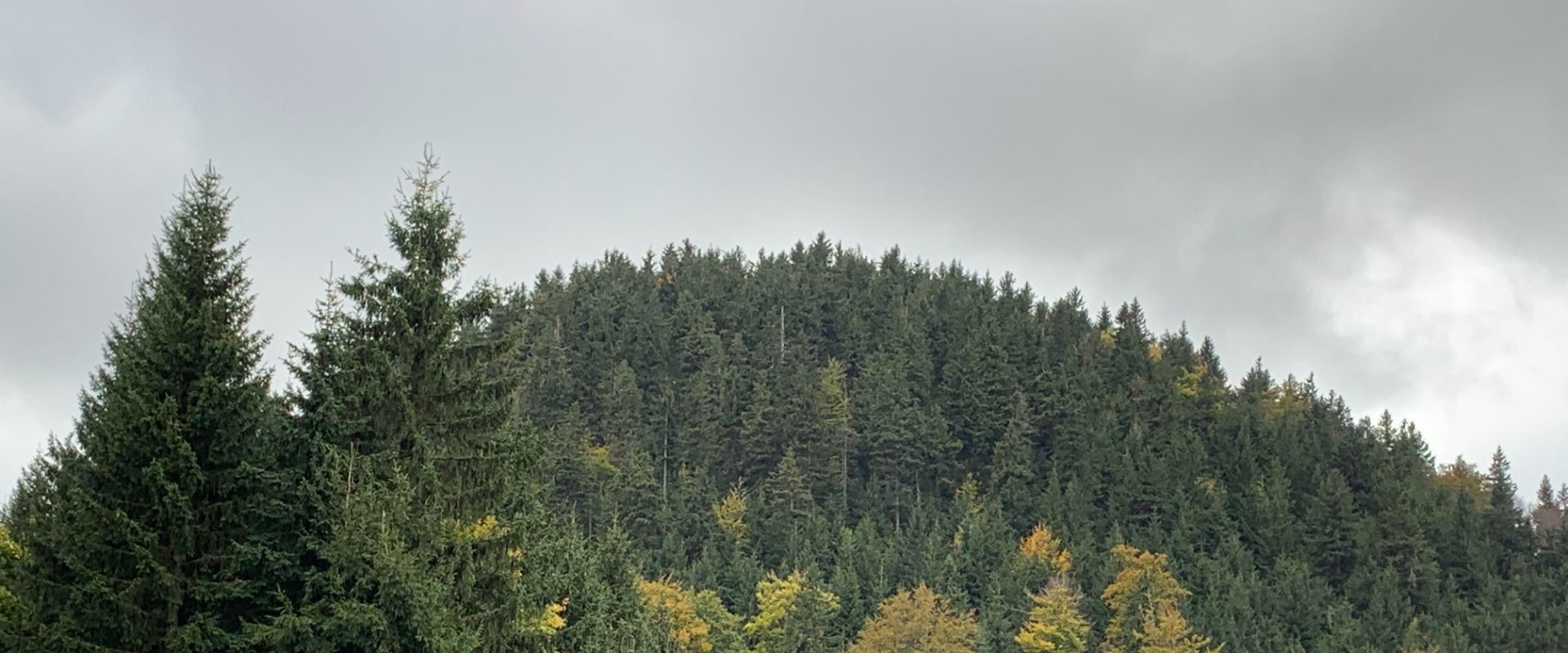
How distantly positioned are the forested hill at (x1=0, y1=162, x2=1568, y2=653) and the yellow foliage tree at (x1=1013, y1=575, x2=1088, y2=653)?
266 mm

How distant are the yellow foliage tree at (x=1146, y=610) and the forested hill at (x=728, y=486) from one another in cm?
35

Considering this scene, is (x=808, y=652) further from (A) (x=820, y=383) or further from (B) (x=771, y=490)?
(A) (x=820, y=383)

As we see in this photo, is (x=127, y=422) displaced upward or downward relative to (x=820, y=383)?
downward

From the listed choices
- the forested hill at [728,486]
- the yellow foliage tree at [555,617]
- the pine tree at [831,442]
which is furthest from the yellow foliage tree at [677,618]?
the pine tree at [831,442]

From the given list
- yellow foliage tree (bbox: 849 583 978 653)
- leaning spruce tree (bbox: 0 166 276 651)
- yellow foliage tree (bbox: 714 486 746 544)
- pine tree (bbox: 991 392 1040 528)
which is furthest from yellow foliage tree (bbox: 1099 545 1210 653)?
leaning spruce tree (bbox: 0 166 276 651)

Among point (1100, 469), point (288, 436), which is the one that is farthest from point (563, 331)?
point (288, 436)

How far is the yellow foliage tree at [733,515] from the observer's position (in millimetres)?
128750

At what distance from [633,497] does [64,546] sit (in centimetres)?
10944

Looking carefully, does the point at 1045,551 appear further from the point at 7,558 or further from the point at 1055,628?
the point at 7,558

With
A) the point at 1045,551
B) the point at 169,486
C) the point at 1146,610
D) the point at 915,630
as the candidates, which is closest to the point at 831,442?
the point at 1045,551

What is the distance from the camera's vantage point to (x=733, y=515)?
13200 centimetres

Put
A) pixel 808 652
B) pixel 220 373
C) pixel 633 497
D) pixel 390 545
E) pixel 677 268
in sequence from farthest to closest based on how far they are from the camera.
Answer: pixel 677 268, pixel 633 497, pixel 808 652, pixel 220 373, pixel 390 545

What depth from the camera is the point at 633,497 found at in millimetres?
132000

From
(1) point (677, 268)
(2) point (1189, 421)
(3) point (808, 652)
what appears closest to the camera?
(3) point (808, 652)
